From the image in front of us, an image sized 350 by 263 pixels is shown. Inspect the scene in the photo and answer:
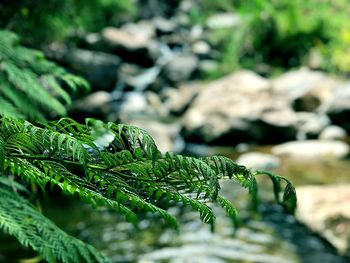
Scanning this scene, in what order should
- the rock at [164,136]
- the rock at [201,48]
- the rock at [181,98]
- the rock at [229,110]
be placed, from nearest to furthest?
1. the rock at [164,136]
2. the rock at [229,110]
3. the rock at [181,98]
4. the rock at [201,48]

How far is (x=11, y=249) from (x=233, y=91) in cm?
678

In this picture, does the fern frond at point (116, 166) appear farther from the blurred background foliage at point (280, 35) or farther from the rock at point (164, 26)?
the rock at point (164, 26)

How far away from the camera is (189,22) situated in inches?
721

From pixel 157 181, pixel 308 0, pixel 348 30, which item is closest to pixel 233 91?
pixel 348 30

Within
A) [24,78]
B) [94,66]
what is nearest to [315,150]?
[94,66]

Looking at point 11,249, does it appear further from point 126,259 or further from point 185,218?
point 185,218

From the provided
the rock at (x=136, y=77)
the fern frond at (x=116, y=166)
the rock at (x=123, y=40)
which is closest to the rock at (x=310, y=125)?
the rock at (x=136, y=77)

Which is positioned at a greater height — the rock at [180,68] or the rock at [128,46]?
the rock at [128,46]

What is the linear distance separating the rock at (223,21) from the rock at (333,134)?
19.9 ft

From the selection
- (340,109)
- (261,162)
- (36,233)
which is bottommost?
(36,233)

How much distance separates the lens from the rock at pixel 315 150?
807 cm

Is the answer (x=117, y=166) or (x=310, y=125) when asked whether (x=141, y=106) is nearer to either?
(x=310, y=125)

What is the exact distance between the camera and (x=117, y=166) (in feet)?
3.01

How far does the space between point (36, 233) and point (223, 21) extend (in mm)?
15456
